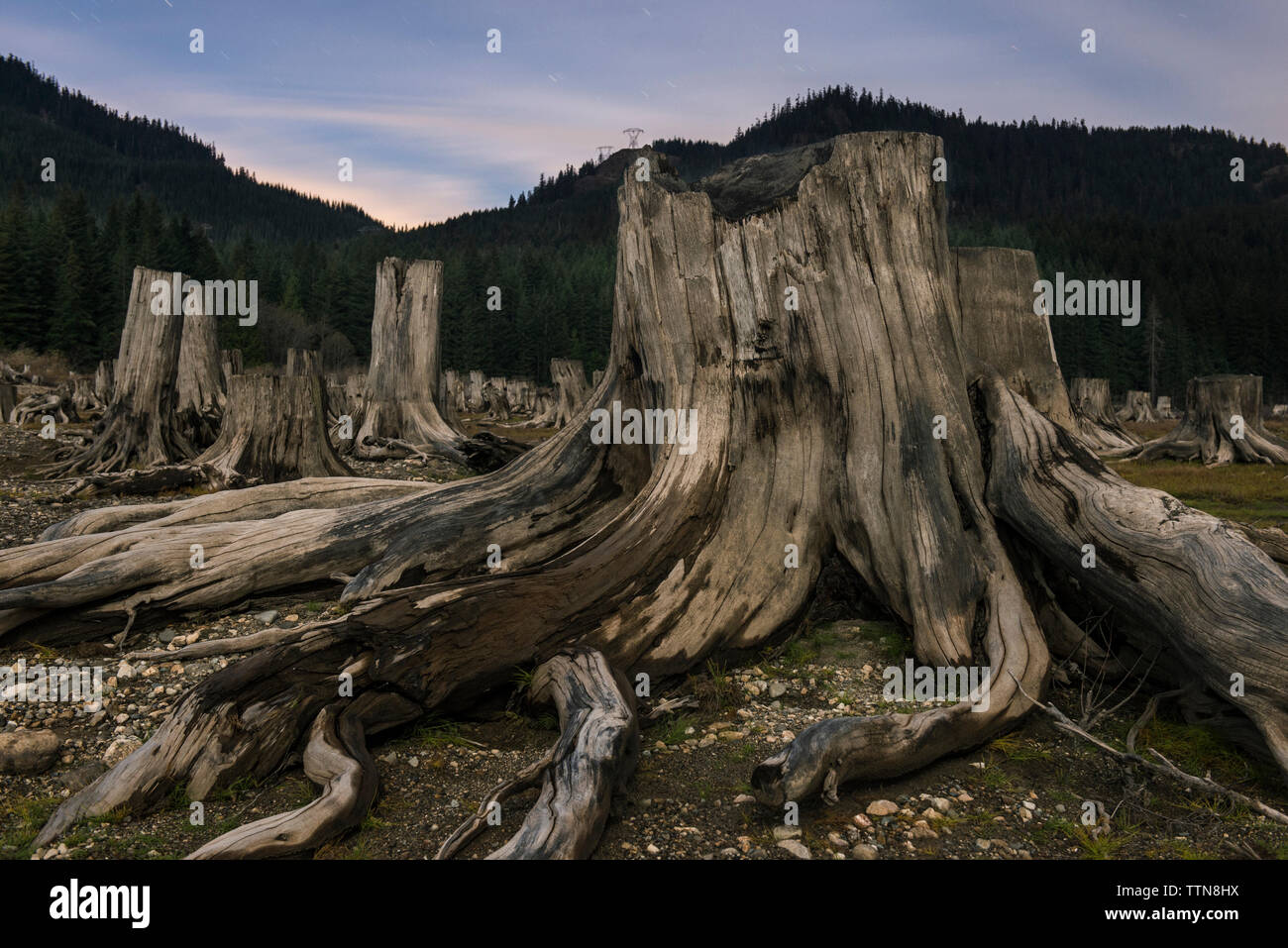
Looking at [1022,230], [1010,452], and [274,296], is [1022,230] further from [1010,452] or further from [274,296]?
[1010,452]

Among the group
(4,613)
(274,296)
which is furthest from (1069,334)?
(4,613)

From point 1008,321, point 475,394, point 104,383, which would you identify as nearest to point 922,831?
point 1008,321

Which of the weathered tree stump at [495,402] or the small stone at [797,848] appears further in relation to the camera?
the weathered tree stump at [495,402]

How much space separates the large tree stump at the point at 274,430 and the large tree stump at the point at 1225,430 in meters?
14.9

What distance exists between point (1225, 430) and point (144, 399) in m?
18.1

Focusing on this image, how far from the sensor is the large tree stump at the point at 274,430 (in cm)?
1045

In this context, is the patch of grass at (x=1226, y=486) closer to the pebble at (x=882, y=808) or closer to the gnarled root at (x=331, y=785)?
the pebble at (x=882, y=808)

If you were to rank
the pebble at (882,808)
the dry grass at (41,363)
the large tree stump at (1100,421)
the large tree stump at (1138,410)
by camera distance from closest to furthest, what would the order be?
the pebble at (882,808), the large tree stump at (1100,421), the large tree stump at (1138,410), the dry grass at (41,363)

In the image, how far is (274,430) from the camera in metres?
10.5

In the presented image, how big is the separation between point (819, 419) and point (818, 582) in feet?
3.56

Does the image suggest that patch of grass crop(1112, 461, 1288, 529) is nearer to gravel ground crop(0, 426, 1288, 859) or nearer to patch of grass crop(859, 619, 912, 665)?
patch of grass crop(859, 619, 912, 665)

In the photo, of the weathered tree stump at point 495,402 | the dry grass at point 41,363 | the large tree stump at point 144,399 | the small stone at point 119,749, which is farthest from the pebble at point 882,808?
the dry grass at point 41,363

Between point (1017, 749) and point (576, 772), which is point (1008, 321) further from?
point (576, 772)

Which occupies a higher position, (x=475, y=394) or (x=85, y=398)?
(x=475, y=394)
